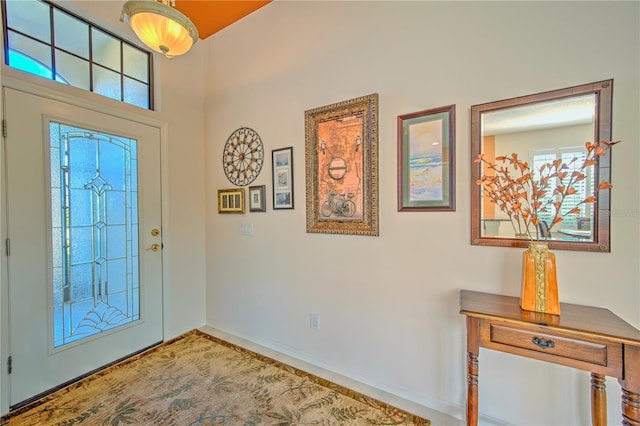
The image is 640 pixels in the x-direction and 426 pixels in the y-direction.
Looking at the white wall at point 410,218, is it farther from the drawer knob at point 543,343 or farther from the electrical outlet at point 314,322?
the drawer knob at point 543,343

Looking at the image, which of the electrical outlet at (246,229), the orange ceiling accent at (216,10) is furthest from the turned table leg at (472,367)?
the orange ceiling accent at (216,10)

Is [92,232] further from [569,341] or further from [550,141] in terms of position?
[550,141]

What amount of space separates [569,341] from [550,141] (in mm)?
985

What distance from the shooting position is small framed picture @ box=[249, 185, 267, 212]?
8.21 ft

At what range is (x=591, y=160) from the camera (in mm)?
1213

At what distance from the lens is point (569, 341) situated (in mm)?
1117

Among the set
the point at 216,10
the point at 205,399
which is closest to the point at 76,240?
the point at 205,399

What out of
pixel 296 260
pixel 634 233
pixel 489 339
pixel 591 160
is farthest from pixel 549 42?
pixel 296 260

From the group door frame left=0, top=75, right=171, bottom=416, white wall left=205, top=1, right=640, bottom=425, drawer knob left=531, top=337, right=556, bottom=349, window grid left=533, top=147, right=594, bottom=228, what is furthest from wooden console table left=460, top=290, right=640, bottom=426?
door frame left=0, top=75, right=171, bottom=416

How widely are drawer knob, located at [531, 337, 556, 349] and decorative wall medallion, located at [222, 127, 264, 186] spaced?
2262 millimetres

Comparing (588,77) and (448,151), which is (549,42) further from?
(448,151)

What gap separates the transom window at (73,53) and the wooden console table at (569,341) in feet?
10.3

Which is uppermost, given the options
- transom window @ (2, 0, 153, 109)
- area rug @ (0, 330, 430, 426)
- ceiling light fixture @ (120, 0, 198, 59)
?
transom window @ (2, 0, 153, 109)

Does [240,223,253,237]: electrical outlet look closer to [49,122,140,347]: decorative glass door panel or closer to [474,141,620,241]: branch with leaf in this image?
[49,122,140,347]: decorative glass door panel
